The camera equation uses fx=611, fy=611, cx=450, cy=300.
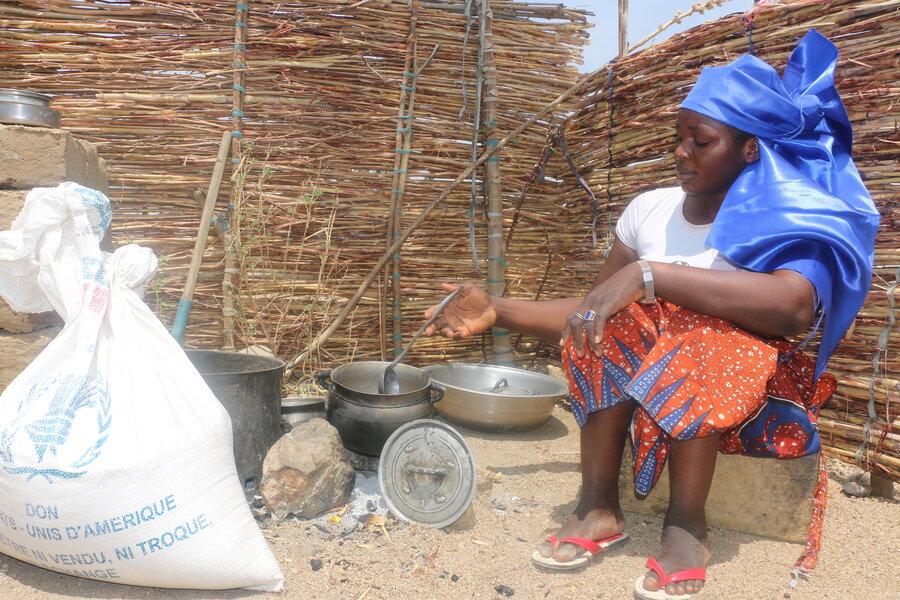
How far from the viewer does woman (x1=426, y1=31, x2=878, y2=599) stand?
5.41 feet

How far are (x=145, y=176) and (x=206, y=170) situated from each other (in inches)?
12.5

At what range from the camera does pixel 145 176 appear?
11.0 feet

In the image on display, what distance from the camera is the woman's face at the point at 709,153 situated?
75.7 inches

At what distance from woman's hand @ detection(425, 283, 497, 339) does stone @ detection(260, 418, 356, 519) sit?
1.85ft

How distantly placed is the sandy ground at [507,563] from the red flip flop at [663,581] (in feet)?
0.16

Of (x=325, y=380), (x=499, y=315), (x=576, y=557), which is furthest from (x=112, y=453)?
(x=576, y=557)

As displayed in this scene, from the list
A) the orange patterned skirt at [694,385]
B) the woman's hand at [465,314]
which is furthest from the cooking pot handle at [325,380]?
the orange patterned skirt at [694,385]

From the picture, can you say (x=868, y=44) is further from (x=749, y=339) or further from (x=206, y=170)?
(x=206, y=170)

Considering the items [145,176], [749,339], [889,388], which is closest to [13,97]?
[145,176]

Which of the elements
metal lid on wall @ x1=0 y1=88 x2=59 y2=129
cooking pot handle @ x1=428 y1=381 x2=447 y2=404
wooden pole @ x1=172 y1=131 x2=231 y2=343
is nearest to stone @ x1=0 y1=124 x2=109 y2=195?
metal lid on wall @ x1=0 y1=88 x2=59 y2=129

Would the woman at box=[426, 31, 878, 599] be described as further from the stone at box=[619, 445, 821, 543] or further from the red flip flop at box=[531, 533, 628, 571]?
the stone at box=[619, 445, 821, 543]

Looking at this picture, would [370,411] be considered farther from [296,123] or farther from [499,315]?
[296,123]

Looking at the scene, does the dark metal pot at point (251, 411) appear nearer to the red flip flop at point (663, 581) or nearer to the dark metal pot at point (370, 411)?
the dark metal pot at point (370, 411)

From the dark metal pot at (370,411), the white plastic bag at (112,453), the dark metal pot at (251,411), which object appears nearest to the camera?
the white plastic bag at (112,453)
